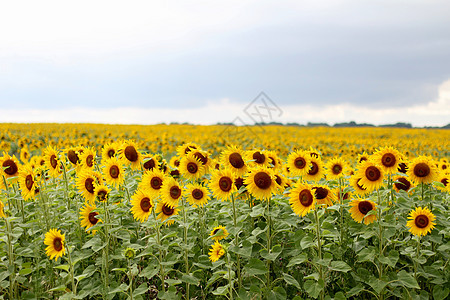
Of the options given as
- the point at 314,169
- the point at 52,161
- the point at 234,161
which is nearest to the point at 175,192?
the point at 234,161

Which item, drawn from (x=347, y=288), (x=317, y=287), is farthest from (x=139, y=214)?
(x=347, y=288)

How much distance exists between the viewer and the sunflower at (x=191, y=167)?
4301 mm

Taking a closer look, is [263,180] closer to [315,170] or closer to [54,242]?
[315,170]

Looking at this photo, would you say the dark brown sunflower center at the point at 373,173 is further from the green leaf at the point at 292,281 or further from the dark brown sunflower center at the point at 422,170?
the green leaf at the point at 292,281

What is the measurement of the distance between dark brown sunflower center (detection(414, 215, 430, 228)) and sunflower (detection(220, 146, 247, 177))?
196 cm

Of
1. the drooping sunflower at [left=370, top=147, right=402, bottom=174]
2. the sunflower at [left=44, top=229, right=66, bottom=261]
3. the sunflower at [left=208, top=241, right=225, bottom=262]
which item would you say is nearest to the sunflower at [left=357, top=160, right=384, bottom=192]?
the drooping sunflower at [left=370, top=147, right=402, bottom=174]

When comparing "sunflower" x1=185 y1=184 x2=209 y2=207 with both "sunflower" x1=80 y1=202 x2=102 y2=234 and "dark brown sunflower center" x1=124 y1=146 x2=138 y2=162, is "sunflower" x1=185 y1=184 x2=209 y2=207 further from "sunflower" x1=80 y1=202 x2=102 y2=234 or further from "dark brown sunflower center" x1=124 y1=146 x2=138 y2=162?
"sunflower" x1=80 y1=202 x2=102 y2=234

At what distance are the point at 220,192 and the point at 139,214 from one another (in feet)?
3.21

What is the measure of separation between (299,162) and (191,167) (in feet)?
4.10

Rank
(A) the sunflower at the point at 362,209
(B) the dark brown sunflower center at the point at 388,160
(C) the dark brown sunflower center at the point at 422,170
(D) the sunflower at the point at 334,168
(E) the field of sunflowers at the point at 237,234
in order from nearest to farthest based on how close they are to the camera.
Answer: (E) the field of sunflowers at the point at 237,234 < (B) the dark brown sunflower center at the point at 388,160 < (A) the sunflower at the point at 362,209 < (C) the dark brown sunflower center at the point at 422,170 < (D) the sunflower at the point at 334,168

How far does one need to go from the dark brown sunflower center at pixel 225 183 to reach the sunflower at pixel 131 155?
1.45 metres

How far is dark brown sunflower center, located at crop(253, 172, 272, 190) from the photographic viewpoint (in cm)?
374

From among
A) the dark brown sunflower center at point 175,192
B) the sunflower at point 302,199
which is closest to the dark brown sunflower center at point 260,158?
the sunflower at point 302,199

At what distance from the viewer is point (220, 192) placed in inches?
150
